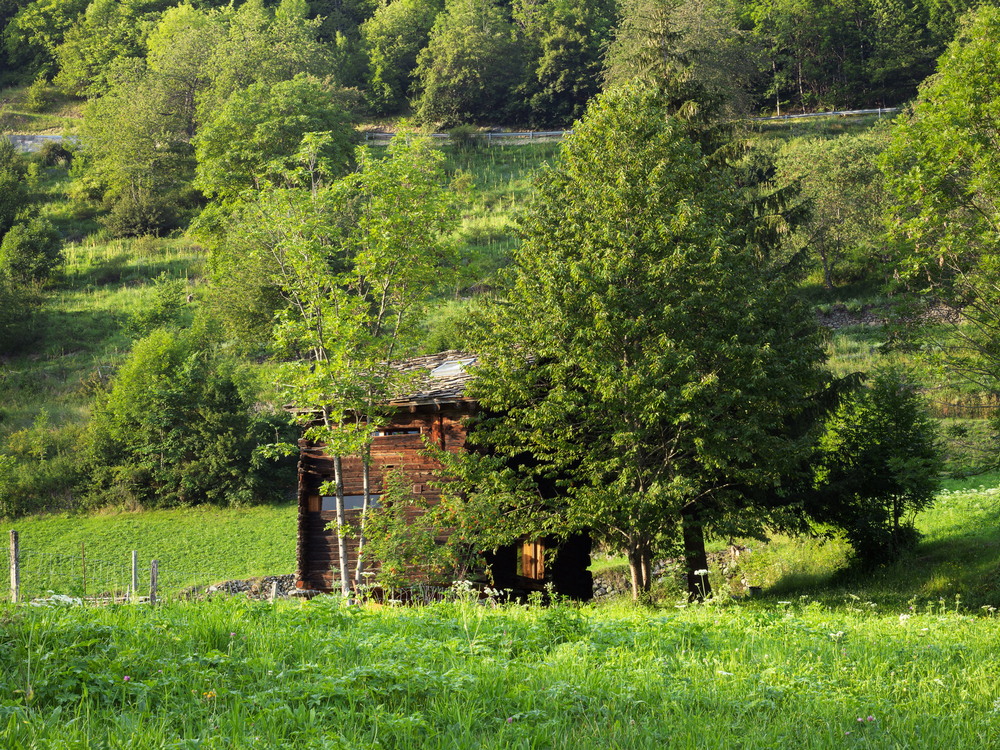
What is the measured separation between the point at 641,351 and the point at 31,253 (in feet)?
188

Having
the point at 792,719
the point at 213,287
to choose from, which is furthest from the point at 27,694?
the point at 213,287

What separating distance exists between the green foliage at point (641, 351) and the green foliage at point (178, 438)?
24.2 meters

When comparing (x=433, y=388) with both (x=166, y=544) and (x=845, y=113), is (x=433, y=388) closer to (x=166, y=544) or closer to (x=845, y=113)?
(x=166, y=544)

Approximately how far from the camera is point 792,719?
242 inches

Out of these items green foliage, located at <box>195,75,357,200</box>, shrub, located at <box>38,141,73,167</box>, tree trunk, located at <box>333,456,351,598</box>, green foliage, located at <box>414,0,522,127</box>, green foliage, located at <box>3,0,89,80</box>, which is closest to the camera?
tree trunk, located at <box>333,456,351,598</box>

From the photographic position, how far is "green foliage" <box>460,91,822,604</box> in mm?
16484

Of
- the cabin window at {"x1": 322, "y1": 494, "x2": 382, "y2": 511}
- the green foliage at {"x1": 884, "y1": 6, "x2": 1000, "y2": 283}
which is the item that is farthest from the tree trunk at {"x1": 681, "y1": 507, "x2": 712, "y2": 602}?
the cabin window at {"x1": 322, "y1": 494, "x2": 382, "y2": 511}

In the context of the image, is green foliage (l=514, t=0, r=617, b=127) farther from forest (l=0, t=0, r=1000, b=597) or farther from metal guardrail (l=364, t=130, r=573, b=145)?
forest (l=0, t=0, r=1000, b=597)

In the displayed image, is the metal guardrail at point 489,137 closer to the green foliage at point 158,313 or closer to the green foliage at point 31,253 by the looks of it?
the green foliage at point 31,253

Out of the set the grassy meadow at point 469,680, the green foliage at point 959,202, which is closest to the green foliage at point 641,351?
the green foliage at point 959,202

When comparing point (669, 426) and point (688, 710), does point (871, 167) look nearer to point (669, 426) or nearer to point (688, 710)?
point (669, 426)

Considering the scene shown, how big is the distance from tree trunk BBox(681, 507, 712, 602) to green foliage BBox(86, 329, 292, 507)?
978 inches

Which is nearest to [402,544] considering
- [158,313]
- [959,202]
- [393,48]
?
[959,202]

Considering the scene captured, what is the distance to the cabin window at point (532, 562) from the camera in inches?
858
